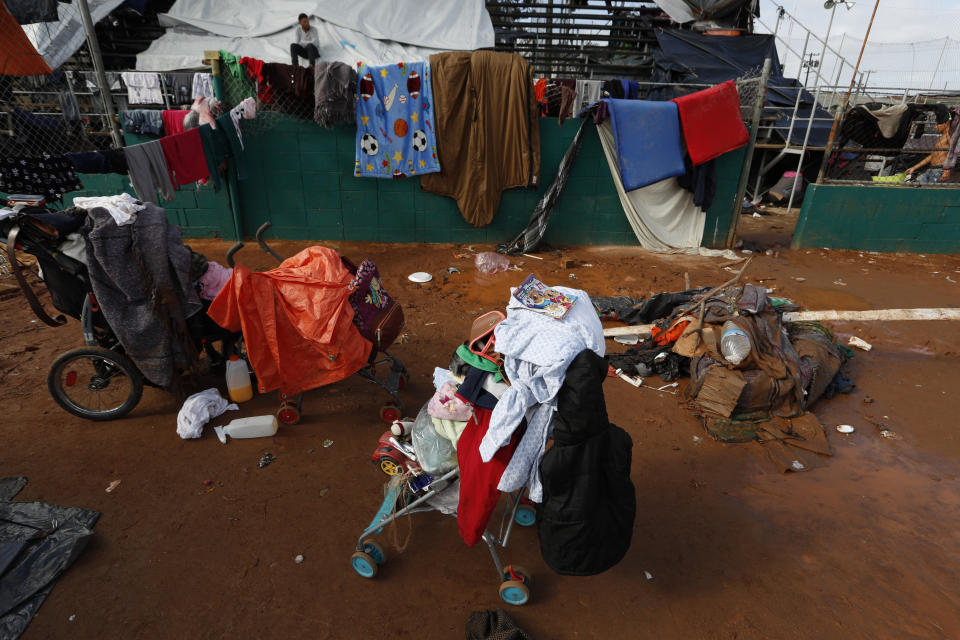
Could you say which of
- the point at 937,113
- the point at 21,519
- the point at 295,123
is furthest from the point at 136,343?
the point at 937,113

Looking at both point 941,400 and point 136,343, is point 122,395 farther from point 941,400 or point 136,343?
point 941,400

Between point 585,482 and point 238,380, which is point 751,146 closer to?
point 585,482

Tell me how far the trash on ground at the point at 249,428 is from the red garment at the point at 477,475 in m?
2.06

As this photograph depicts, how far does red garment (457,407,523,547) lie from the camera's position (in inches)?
83.5

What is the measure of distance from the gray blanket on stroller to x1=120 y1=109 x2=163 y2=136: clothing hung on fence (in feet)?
16.8

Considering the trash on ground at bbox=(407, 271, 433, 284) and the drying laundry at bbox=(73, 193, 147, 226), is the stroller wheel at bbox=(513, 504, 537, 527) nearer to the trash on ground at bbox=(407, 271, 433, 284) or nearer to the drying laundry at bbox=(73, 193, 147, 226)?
the drying laundry at bbox=(73, 193, 147, 226)

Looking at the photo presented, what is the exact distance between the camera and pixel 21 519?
2.82 m

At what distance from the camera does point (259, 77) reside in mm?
6926

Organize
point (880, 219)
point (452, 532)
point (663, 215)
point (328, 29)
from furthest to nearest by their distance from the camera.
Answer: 1. point (328, 29)
2. point (880, 219)
3. point (663, 215)
4. point (452, 532)

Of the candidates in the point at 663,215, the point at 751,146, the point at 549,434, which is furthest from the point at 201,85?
the point at 751,146

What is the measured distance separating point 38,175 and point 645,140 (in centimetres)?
809

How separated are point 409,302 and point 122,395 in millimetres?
3185

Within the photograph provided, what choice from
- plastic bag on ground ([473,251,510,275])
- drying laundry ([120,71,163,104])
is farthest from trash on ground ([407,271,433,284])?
drying laundry ([120,71,163,104])

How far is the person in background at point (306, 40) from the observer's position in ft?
34.1
